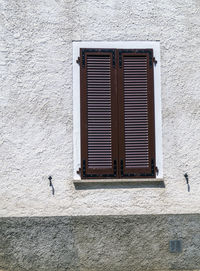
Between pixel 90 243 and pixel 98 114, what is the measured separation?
71.4 inches

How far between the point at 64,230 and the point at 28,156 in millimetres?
1146

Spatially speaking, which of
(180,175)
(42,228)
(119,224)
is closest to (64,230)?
(42,228)

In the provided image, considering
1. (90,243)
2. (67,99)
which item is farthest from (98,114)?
(90,243)

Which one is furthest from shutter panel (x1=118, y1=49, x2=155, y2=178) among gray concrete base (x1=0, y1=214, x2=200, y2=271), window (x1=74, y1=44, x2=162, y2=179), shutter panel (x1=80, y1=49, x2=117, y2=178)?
gray concrete base (x1=0, y1=214, x2=200, y2=271)

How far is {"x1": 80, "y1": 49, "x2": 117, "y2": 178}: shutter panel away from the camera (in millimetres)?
6684

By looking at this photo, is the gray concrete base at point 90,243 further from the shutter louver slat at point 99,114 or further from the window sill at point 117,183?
the shutter louver slat at point 99,114

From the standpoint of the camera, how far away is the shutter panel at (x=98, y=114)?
668cm

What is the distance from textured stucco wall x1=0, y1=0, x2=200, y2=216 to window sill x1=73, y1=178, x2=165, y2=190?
0.19ft

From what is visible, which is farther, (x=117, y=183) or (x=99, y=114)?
(x=99, y=114)

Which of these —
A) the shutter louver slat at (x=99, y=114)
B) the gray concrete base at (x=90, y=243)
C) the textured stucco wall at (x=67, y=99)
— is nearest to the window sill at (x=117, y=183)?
the textured stucco wall at (x=67, y=99)

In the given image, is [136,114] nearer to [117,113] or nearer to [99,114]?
[117,113]

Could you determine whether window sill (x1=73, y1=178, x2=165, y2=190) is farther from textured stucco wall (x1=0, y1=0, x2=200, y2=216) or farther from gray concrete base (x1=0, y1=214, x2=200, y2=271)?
gray concrete base (x1=0, y1=214, x2=200, y2=271)

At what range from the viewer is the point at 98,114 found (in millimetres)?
6766

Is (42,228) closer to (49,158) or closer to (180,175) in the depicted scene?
(49,158)
